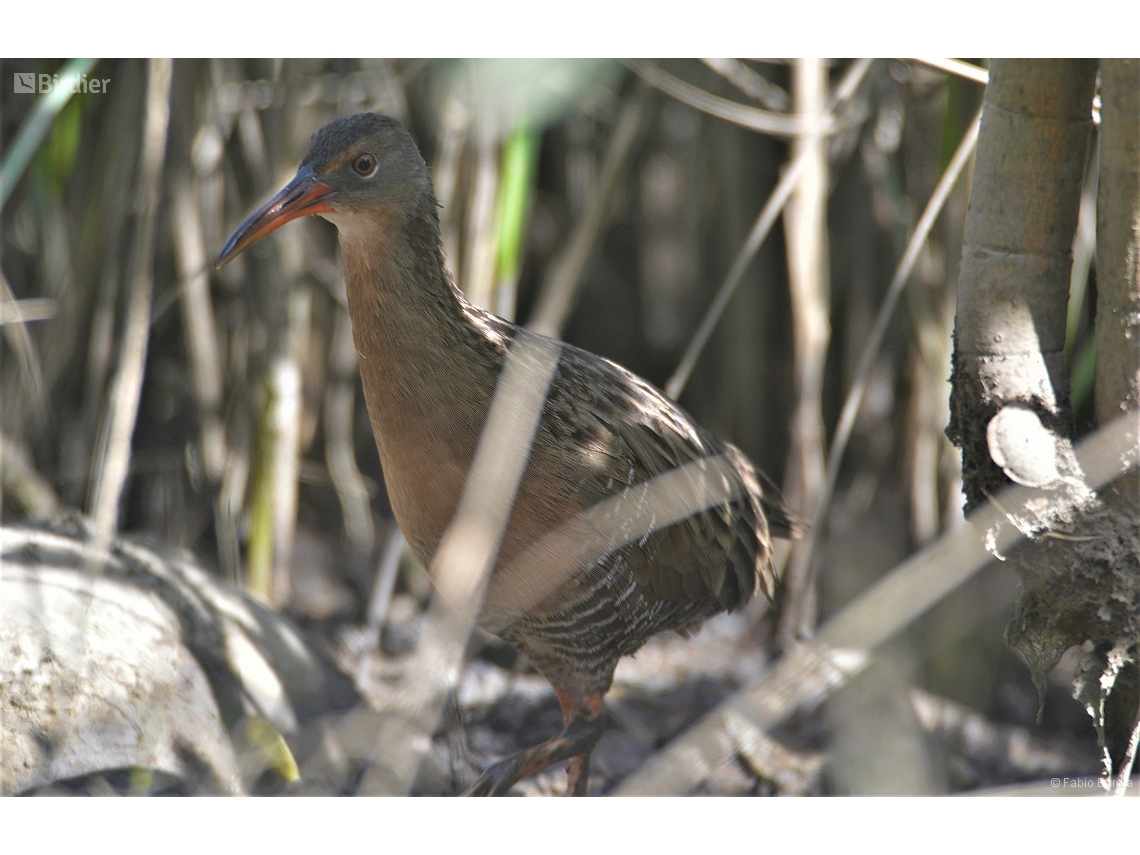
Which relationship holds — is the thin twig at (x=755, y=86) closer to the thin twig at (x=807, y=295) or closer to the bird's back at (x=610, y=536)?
the thin twig at (x=807, y=295)

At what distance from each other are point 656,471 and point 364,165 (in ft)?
2.86

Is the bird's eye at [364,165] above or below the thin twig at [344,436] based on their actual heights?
above

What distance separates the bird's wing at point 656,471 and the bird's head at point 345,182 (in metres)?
0.51

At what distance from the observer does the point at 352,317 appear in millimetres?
2072

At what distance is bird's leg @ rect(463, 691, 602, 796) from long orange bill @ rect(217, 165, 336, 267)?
113 centimetres

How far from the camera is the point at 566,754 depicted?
225 centimetres

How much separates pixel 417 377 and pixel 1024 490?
3.68 feet

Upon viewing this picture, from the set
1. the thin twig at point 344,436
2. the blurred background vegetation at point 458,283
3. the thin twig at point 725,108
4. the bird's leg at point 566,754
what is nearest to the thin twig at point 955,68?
the blurred background vegetation at point 458,283

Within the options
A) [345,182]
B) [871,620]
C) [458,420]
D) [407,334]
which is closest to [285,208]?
[345,182]

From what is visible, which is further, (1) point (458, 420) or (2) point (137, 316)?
(2) point (137, 316)

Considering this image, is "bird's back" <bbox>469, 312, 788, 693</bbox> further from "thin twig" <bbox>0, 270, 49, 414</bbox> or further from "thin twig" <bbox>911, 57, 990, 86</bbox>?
"thin twig" <bbox>0, 270, 49, 414</bbox>

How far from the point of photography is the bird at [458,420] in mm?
1998

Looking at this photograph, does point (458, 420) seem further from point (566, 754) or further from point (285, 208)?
A: point (566, 754)

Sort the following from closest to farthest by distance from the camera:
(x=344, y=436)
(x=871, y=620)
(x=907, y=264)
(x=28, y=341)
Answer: (x=907, y=264), (x=871, y=620), (x=28, y=341), (x=344, y=436)
